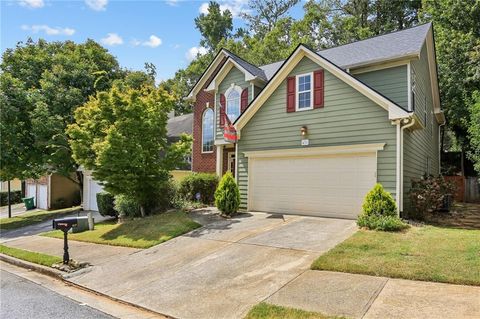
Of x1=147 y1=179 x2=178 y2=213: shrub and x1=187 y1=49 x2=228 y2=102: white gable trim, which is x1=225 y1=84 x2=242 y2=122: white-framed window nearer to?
x1=187 y1=49 x2=228 y2=102: white gable trim

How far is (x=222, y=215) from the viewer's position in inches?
494

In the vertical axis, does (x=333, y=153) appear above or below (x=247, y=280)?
above

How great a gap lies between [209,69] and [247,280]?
558 inches

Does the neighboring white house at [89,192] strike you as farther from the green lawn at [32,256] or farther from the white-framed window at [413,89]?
the white-framed window at [413,89]

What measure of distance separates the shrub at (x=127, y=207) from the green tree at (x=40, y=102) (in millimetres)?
6214

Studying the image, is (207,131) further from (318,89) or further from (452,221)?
(452,221)

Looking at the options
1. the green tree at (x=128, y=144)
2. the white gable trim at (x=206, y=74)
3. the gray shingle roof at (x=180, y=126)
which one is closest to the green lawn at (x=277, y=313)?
the green tree at (x=128, y=144)

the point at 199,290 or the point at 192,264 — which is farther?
the point at 192,264

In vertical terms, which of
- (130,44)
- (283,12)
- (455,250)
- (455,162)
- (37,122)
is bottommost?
(455,250)

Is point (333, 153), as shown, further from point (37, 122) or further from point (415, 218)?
point (37, 122)

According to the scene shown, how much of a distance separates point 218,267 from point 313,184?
230 inches

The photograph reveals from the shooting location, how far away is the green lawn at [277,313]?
4.65 metres

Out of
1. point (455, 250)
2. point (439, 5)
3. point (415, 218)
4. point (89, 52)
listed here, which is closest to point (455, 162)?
point (439, 5)

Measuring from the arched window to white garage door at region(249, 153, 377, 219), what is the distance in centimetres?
533
